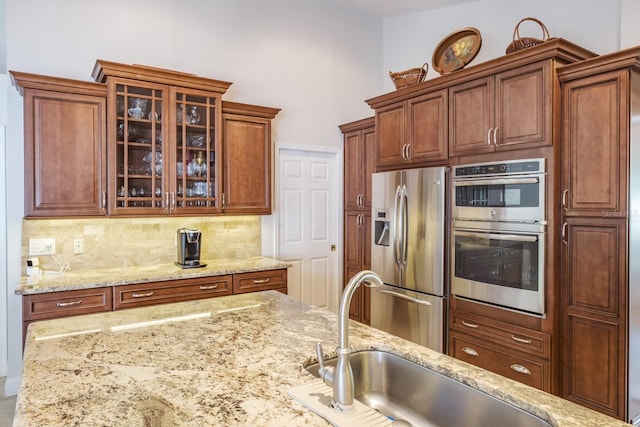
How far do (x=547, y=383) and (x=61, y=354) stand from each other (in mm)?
2772

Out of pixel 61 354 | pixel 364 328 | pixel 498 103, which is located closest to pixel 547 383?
pixel 364 328

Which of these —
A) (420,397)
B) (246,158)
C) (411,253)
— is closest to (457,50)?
(411,253)

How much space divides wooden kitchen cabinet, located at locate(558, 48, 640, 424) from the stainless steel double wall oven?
0.17 m

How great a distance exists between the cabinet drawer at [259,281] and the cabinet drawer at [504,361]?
154cm

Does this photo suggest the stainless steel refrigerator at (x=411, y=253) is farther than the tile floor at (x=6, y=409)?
Yes

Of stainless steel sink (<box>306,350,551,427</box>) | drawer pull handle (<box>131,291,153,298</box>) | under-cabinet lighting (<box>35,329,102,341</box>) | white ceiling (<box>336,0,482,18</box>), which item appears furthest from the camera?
white ceiling (<box>336,0,482,18</box>)

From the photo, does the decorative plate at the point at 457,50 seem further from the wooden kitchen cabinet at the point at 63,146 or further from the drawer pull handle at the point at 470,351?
the wooden kitchen cabinet at the point at 63,146

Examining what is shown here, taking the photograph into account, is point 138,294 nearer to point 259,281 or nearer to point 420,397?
point 259,281

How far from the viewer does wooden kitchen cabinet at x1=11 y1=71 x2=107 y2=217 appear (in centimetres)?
295

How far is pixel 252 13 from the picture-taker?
4.25 meters

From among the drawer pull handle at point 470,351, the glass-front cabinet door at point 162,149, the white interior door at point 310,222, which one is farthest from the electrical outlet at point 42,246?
the drawer pull handle at point 470,351

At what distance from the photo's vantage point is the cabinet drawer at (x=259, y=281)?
353 cm

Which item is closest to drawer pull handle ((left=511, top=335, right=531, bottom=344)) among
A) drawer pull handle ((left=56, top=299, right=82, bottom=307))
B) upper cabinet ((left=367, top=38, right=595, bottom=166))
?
upper cabinet ((left=367, top=38, right=595, bottom=166))

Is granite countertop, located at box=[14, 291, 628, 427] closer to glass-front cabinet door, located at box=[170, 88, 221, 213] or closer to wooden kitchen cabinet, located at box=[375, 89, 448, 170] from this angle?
glass-front cabinet door, located at box=[170, 88, 221, 213]
